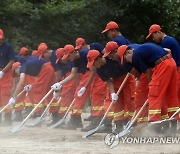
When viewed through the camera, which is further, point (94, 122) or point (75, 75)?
point (75, 75)

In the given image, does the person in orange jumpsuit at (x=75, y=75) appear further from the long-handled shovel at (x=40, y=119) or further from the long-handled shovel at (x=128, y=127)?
the long-handled shovel at (x=128, y=127)

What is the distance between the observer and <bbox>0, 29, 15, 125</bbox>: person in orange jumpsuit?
42.2 ft

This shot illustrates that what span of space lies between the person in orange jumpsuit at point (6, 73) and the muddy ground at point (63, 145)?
4.64ft

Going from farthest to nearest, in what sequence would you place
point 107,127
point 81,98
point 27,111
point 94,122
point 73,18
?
1. point 73,18
2. point 27,111
3. point 81,98
4. point 94,122
5. point 107,127

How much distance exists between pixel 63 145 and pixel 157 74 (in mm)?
1754

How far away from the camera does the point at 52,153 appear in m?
8.67

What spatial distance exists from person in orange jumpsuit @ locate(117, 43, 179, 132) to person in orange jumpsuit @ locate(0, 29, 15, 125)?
372 centimetres

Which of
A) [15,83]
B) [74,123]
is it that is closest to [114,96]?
[74,123]

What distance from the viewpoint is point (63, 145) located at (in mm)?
9555

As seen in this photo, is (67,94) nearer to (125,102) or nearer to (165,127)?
(125,102)

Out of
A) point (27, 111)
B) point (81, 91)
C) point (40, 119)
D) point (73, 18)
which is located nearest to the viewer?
point (81, 91)

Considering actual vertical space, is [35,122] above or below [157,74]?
below

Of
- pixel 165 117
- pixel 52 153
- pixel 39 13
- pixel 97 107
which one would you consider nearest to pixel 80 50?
pixel 97 107

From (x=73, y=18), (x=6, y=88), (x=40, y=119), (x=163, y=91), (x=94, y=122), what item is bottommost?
(x=73, y=18)
